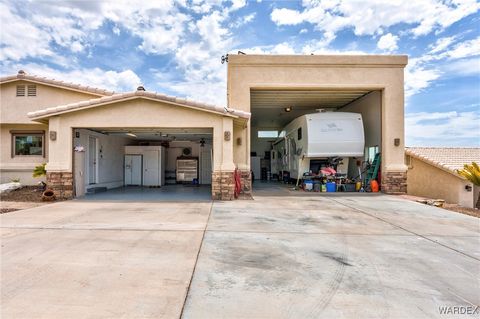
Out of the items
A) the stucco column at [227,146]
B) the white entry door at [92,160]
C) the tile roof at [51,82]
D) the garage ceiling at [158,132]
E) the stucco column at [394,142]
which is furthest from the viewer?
the tile roof at [51,82]

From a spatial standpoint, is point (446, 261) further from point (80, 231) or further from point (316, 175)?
point (316, 175)

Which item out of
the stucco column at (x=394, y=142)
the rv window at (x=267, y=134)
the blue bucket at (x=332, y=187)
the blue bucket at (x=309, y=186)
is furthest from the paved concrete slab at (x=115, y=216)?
the rv window at (x=267, y=134)

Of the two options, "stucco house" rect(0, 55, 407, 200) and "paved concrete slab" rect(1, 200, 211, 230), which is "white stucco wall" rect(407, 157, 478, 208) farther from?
"paved concrete slab" rect(1, 200, 211, 230)

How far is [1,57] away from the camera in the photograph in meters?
12.6

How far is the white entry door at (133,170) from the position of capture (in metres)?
16.2

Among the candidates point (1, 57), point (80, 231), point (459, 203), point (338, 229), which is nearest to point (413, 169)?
point (459, 203)

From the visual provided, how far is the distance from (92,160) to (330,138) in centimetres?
1112

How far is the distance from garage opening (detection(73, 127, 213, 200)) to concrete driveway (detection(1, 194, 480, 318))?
459 cm

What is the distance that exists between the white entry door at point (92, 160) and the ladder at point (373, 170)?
43.1 ft

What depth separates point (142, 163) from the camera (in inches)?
643

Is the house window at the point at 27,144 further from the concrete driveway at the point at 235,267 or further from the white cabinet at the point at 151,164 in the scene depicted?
the concrete driveway at the point at 235,267

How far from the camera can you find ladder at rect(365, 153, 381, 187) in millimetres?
13742

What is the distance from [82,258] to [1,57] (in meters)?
13.4

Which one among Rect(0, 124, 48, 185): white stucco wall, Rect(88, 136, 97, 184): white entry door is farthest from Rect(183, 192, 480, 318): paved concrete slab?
Rect(0, 124, 48, 185): white stucco wall
